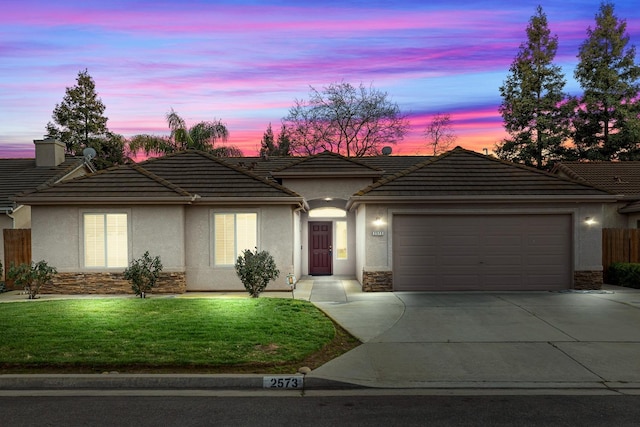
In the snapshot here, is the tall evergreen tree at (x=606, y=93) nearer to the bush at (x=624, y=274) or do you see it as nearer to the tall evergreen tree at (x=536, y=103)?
the tall evergreen tree at (x=536, y=103)

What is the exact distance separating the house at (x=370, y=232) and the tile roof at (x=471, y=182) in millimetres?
61

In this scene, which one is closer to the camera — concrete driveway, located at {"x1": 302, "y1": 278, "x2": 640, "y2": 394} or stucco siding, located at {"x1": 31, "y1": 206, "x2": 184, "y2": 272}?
concrete driveway, located at {"x1": 302, "y1": 278, "x2": 640, "y2": 394}

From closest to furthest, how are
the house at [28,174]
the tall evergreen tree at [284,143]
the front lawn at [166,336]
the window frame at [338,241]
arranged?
the front lawn at [166,336] → the house at [28,174] → the window frame at [338,241] → the tall evergreen tree at [284,143]

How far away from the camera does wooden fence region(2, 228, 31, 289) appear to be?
53.0ft

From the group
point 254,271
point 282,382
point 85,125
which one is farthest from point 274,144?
point 282,382

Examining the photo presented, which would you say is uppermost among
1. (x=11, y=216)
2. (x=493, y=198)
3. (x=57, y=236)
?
(x=493, y=198)

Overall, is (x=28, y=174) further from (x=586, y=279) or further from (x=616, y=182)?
(x=616, y=182)

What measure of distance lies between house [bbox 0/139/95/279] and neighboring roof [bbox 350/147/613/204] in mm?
12245

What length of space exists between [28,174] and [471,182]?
18.0m

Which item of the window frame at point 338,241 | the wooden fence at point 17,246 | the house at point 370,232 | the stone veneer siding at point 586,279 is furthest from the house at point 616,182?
the wooden fence at point 17,246

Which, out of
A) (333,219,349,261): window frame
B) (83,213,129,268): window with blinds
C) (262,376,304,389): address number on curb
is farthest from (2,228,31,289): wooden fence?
(262,376,304,389): address number on curb

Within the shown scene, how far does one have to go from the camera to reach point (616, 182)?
73.3 ft

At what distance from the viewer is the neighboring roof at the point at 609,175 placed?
71.0ft

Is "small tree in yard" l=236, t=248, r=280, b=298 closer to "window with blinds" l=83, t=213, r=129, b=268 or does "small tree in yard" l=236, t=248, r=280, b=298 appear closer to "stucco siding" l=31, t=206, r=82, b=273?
"window with blinds" l=83, t=213, r=129, b=268
